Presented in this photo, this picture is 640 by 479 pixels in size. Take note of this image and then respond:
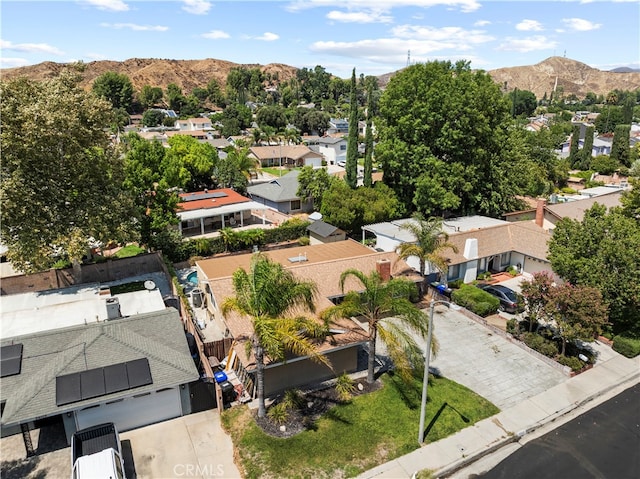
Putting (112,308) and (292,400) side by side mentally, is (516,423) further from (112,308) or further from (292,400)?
(112,308)

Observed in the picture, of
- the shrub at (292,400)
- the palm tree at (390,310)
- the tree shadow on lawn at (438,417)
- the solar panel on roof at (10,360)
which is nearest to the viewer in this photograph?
the solar panel on roof at (10,360)

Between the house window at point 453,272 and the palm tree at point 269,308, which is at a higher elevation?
the palm tree at point 269,308

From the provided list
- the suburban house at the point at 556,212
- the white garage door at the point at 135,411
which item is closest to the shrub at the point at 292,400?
the white garage door at the point at 135,411

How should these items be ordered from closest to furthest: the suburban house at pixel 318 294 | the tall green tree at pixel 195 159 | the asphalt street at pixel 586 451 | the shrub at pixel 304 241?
the asphalt street at pixel 586 451 → the suburban house at pixel 318 294 → the shrub at pixel 304 241 → the tall green tree at pixel 195 159

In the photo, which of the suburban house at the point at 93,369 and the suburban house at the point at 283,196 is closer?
the suburban house at the point at 93,369

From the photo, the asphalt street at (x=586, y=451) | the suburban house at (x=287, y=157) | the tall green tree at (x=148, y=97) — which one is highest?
the tall green tree at (x=148, y=97)

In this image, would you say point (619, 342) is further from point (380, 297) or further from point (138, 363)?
point (138, 363)

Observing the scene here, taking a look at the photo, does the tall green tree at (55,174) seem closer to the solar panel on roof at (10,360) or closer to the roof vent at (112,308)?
the roof vent at (112,308)

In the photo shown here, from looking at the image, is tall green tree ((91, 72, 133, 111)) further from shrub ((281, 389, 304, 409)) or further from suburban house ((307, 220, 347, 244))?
shrub ((281, 389, 304, 409))
